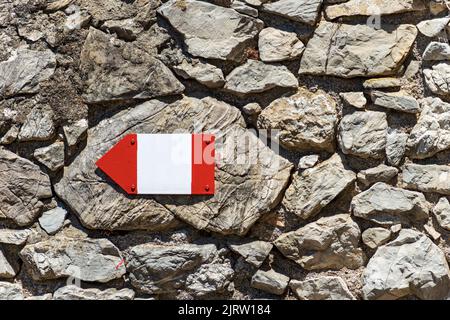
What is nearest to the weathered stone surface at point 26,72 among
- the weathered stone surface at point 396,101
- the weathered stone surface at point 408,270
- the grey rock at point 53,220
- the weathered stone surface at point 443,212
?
the grey rock at point 53,220

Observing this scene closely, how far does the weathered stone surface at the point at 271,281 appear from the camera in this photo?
2697 millimetres

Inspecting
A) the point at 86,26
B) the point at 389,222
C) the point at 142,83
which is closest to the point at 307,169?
the point at 389,222

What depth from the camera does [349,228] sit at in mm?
2652

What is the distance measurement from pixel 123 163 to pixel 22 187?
0.47m

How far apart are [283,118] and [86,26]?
0.96 m

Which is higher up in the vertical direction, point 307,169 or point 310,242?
point 307,169

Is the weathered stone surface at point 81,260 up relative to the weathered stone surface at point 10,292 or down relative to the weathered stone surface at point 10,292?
up

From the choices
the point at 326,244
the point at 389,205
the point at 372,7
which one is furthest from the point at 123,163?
the point at 372,7

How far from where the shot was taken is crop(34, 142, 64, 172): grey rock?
8.96ft

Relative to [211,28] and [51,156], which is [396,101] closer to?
[211,28]

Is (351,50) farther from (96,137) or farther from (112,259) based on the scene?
(112,259)

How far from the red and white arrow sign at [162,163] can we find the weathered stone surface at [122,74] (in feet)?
0.64

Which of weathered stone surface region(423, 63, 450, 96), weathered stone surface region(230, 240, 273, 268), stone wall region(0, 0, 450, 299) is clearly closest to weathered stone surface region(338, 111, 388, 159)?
stone wall region(0, 0, 450, 299)

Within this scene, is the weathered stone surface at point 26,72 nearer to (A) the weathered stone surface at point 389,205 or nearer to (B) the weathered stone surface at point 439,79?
(A) the weathered stone surface at point 389,205
